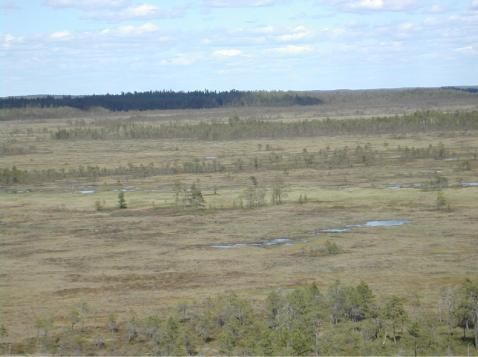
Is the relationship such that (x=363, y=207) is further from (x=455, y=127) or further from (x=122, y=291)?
(x=455, y=127)

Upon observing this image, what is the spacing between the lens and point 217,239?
60.0m

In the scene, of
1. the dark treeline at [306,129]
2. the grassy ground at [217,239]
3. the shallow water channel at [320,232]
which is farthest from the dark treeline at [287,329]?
the dark treeline at [306,129]

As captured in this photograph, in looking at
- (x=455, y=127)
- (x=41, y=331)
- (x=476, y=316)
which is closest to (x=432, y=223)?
(x=476, y=316)

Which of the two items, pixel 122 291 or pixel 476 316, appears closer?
pixel 476 316

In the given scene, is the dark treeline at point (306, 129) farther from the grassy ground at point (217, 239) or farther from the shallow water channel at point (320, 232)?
the shallow water channel at point (320, 232)

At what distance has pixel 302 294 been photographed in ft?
122

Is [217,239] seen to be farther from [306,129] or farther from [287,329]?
[306,129]

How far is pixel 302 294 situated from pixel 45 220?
37.9 meters

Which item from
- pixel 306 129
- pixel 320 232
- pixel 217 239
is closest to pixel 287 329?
pixel 217 239

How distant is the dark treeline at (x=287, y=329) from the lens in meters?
32.1

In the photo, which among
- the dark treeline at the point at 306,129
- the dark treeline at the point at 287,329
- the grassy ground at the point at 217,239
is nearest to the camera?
the dark treeline at the point at 287,329

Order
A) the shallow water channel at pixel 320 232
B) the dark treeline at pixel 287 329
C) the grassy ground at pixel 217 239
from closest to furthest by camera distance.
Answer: the dark treeline at pixel 287 329, the grassy ground at pixel 217 239, the shallow water channel at pixel 320 232

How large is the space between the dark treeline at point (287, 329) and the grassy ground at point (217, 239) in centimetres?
223

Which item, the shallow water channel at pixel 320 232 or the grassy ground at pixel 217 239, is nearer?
the grassy ground at pixel 217 239
